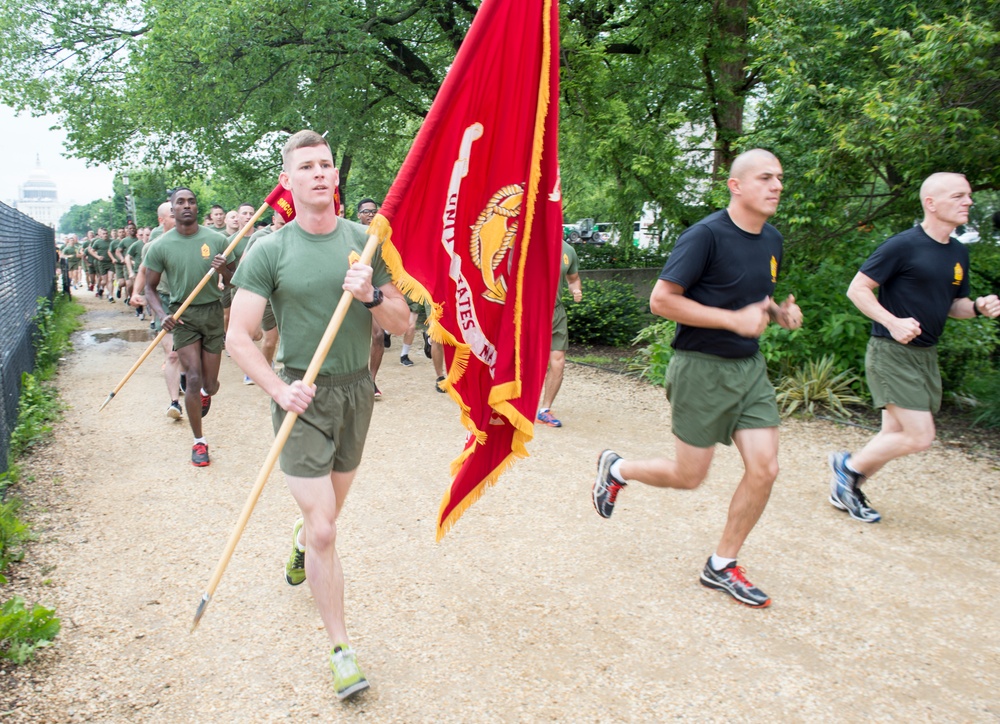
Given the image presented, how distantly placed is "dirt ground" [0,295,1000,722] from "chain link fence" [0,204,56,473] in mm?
571

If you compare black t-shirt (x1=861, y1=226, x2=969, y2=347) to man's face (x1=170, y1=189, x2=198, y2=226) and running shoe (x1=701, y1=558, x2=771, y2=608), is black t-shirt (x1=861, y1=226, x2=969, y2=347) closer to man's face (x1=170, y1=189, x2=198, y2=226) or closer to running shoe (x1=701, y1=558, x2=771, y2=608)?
running shoe (x1=701, y1=558, x2=771, y2=608)

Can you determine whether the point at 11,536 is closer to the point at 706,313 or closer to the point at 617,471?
the point at 617,471

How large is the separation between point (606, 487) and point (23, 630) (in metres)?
3.05

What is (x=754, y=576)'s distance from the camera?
4594 mm

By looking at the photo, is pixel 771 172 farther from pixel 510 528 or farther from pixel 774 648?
pixel 510 528

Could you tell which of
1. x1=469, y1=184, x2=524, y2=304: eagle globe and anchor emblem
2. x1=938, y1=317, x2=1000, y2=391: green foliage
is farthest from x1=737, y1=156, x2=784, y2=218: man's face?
x1=938, y1=317, x2=1000, y2=391: green foliage

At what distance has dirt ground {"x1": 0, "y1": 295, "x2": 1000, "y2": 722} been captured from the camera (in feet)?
11.2

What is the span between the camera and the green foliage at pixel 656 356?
33.0ft

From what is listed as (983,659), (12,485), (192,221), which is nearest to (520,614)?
(983,659)

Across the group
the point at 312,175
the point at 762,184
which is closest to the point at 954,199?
the point at 762,184

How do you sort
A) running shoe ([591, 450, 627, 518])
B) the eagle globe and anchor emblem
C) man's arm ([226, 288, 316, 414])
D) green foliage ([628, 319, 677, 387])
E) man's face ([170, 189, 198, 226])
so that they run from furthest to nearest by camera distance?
1. green foliage ([628, 319, 677, 387])
2. man's face ([170, 189, 198, 226])
3. running shoe ([591, 450, 627, 518])
4. the eagle globe and anchor emblem
5. man's arm ([226, 288, 316, 414])

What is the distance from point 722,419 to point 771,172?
1267 mm

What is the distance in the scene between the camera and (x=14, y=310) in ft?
30.1

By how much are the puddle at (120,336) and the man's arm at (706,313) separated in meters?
12.8
